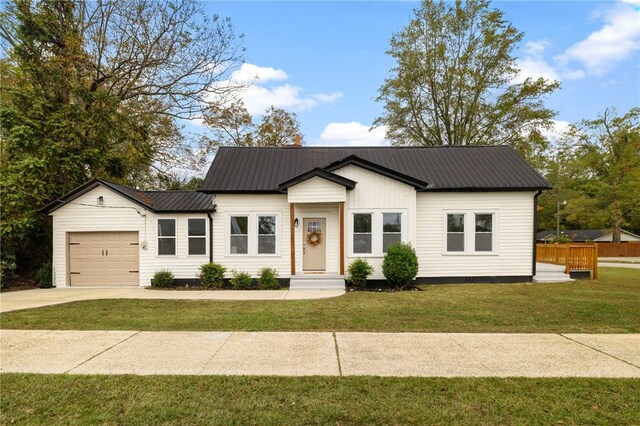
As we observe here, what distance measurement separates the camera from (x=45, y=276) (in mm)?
13156

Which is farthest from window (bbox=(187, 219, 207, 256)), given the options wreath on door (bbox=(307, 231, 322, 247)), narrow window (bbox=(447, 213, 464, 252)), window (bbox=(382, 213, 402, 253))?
narrow window (bbox=(447, 213, 464, 252))

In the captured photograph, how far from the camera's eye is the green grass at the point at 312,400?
3.37m

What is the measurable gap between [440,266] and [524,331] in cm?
650

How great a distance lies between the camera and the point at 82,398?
12.4 feet

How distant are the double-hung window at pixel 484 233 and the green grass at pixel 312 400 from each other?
29.5 ft

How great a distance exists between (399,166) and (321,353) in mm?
10179

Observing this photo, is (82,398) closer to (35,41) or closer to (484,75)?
(35,41)

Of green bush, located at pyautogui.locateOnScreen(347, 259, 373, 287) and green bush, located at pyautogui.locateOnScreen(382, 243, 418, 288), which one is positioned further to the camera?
green bush, located at pyautogui.locateOnScreen(347, 259, 373, 287)

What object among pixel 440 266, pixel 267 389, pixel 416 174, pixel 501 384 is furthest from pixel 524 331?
pixel 416 174

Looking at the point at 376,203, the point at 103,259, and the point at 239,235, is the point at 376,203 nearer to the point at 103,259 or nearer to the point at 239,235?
the point at 239,235

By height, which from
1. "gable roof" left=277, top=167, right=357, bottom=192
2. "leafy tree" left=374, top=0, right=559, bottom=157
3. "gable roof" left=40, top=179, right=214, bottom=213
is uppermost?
"leafy tree" left=374, top=0, right=559, bottom=157

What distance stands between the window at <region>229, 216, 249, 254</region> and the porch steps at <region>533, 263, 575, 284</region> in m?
10.4

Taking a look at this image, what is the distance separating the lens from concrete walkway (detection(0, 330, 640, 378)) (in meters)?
4.54

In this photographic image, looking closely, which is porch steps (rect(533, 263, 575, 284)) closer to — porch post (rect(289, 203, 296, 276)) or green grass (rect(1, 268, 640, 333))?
green grass (rect(1, 268, 640, 333))
